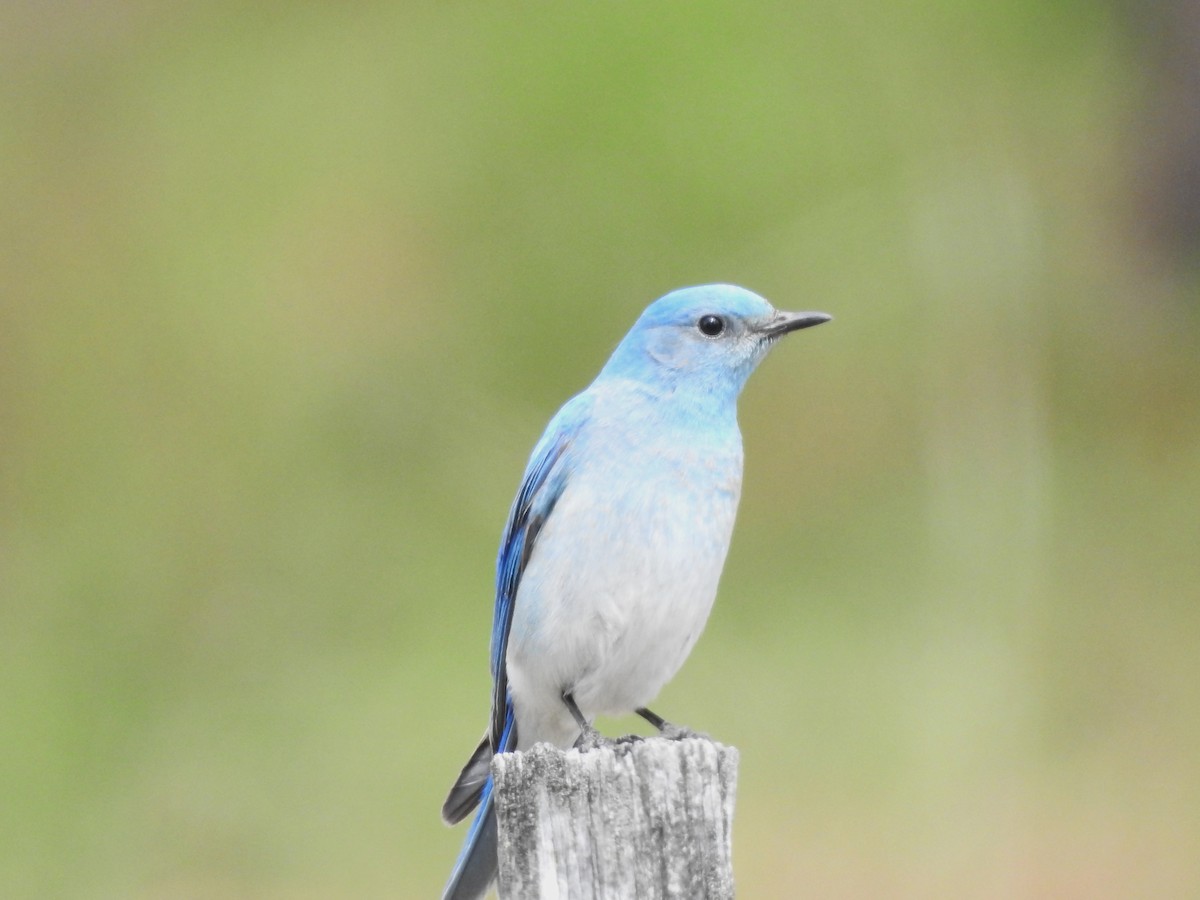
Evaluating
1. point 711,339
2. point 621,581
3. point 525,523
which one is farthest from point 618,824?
point 711,339

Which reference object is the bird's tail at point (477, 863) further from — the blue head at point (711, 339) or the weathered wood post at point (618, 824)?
the blue head at point (711, 339)

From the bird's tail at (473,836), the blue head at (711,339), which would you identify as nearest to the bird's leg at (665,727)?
the bird's tail at (473,836)

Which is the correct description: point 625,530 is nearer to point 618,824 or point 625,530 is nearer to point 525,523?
point 525,523

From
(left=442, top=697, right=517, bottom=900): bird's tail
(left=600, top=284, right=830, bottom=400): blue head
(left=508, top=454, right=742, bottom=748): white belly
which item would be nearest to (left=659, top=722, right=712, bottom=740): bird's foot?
(left=508, top=454, right=742, bottom=748): white belly

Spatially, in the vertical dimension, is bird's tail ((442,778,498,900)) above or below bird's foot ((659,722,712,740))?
below

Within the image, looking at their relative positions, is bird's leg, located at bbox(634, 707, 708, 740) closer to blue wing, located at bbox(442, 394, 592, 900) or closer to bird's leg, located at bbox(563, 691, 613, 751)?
bird's leg, located at bbox(563, 691, 613, 751)

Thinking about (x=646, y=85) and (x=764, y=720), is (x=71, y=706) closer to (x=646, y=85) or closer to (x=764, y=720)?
(x=764, y=720)

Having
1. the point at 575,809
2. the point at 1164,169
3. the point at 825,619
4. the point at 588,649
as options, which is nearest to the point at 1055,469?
the point at 825,619
